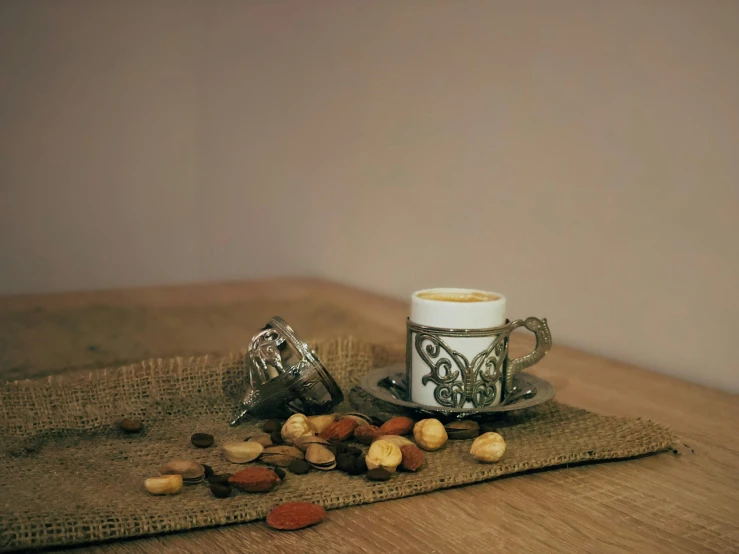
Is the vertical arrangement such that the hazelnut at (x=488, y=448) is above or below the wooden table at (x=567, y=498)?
above

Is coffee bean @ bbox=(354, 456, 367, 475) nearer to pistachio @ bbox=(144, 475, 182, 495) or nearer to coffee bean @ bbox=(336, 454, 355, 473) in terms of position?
coffee bean @ bbox=(336, 454, 355, 473)

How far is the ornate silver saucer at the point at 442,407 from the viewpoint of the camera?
798 millimetres

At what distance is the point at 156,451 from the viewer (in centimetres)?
76

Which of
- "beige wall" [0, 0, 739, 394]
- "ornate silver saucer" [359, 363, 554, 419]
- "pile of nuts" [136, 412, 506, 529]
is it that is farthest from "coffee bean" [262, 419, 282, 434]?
"beige wall" [0, 0, 739, 394]

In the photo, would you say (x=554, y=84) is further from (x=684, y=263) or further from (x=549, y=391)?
(x=549, y=391)

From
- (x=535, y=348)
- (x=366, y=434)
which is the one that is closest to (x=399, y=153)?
(x=535, y=348)

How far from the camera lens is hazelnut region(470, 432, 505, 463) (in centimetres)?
71

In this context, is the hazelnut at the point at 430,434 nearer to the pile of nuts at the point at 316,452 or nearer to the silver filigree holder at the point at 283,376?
the pile of nuts at the point at 316,452

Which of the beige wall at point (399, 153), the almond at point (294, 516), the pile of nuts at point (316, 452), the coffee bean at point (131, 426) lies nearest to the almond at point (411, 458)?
the pile of nuts at point (316, 452)

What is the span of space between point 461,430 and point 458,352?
79mm

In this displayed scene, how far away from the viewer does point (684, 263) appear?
42.7 inches

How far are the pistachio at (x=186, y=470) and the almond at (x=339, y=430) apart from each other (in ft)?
0.46

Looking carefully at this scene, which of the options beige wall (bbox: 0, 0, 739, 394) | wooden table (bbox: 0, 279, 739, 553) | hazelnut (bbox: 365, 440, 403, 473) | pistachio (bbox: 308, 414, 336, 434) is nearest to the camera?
wooden table (bbox: 0, 279, 739, 553)

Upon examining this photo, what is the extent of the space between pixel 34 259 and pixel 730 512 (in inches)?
89.8
